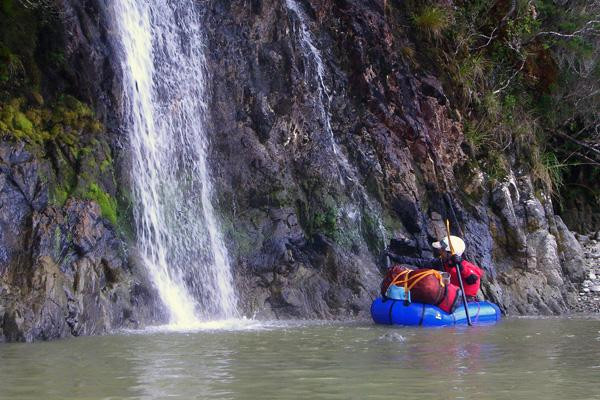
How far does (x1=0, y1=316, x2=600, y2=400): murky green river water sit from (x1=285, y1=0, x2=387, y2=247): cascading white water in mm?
3846

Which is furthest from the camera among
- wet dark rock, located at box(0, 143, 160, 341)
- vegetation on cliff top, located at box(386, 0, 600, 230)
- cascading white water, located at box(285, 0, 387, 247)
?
vegetation on cliff top, located at box(386, 0, 600, 230)

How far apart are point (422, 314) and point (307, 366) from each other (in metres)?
4.12

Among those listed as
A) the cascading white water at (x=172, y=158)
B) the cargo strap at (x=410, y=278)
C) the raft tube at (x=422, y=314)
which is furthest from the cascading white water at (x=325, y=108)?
the raft tube at (x=422, y=314)

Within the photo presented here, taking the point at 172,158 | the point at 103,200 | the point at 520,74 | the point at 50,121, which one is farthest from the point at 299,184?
the point at 520,74

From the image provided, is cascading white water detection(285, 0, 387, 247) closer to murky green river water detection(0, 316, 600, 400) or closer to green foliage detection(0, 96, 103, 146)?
green foliage detection(0, 96, 103, 146)

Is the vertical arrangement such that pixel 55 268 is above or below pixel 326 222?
below

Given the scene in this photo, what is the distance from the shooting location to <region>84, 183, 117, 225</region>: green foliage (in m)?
9.80

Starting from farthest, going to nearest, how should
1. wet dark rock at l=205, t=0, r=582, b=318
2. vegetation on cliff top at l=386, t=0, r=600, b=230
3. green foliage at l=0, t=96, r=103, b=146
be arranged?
vegetation on cliff top at l=386, t=0, r=600, b=230
wet dark rock at l=205, t=0, r=582, b=318
green foliage at l=0, t=96, r=103, b=146

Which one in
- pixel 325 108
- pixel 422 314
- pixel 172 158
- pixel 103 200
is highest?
pixel 325 108

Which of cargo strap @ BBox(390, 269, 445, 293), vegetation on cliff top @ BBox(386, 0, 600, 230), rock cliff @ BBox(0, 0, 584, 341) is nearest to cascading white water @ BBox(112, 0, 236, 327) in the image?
rock cliff @ BBox(0, 0, 584, 341)

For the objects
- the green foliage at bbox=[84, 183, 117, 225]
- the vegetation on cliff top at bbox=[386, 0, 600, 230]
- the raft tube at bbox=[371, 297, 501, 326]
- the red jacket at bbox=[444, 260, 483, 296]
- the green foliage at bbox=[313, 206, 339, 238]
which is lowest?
the raft tube at bbox=[371, 297, 501, 326]

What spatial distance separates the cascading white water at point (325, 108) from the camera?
12297 millimetres

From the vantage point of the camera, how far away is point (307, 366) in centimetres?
571

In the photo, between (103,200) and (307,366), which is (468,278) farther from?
(307,366)
